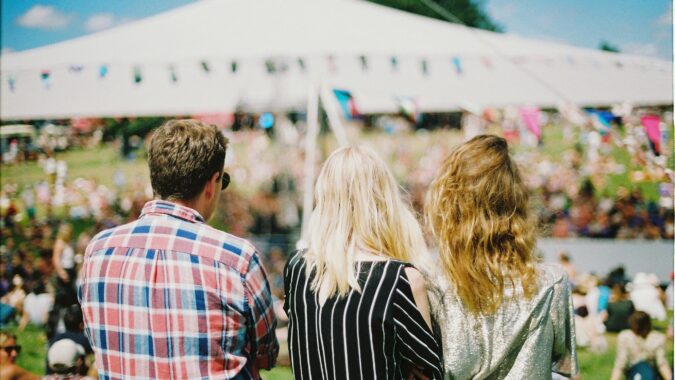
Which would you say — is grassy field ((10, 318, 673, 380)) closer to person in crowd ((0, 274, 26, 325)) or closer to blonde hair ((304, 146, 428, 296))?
person in crowd ((0, 274, 26, 325))

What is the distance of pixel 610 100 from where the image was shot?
5559mm

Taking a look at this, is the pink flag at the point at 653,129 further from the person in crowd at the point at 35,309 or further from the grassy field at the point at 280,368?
the person in crowd at the point at 35,309

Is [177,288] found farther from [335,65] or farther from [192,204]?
[335,65]

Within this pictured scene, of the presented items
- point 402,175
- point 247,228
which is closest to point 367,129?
point 402,175

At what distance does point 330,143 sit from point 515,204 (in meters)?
17.1

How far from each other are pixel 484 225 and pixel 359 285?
397 millimetres

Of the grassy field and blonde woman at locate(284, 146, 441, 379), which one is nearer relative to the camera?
blonde woman at locate(284, 146, 441, 379)

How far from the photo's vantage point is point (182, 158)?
1.46 metres

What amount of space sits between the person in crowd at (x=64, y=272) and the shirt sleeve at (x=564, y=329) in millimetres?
4438

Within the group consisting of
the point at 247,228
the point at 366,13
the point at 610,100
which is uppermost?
the point at 366,13

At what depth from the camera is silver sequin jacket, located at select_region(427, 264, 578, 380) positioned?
1.51 metres

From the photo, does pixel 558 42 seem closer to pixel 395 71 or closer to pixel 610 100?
pixel 610 100

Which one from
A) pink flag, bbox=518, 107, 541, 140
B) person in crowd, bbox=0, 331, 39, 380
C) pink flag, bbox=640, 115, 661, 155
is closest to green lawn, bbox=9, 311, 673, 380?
person in crowd, bbox=0, 331, 39, 380

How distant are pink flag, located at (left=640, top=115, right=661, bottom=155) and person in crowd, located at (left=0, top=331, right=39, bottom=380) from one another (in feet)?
14.1
